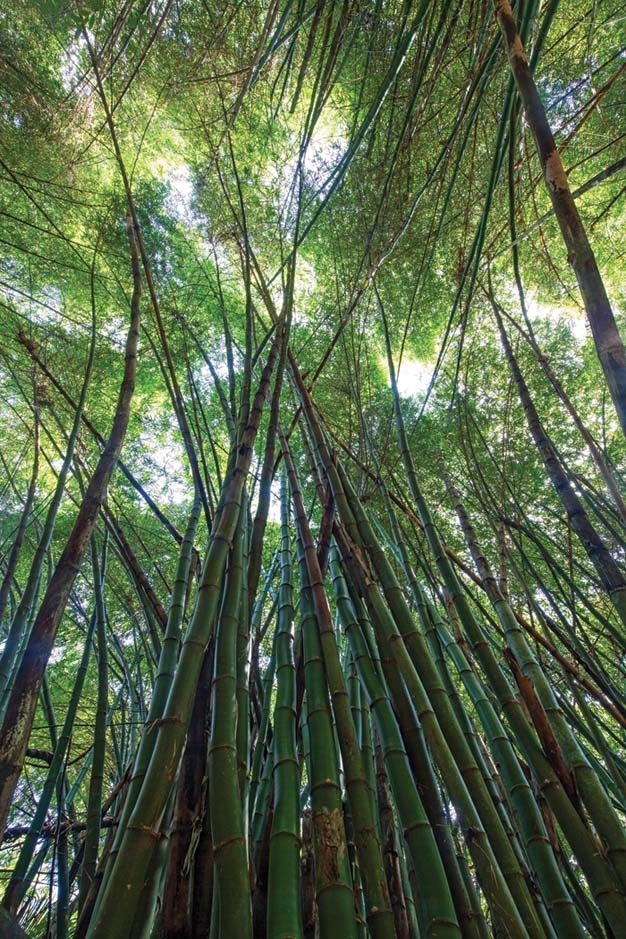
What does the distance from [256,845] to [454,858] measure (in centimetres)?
26

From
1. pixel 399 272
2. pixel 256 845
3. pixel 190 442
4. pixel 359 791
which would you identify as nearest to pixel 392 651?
pixel 359 791

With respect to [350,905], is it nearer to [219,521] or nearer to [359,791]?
[359,791]

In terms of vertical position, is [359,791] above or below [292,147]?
below

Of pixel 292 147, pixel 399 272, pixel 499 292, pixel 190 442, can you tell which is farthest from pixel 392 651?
pixel 499 292

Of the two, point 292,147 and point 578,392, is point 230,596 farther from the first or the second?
point 578,392

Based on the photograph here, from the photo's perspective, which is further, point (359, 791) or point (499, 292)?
point (499, 292)

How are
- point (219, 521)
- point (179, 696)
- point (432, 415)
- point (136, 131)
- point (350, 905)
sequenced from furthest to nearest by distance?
point (432, 415), point (136, 131), point (219, 521), point (179, 696), point (350, 905)

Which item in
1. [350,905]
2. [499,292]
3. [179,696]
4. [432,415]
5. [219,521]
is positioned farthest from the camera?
[432,415]

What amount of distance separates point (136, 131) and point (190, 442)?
2.94 meters

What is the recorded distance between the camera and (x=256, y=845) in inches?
27.3

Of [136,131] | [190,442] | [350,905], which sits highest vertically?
[136,131]

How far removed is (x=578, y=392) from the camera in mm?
4098

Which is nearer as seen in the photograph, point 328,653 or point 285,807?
point 285,807

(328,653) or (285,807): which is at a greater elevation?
(328,653)
